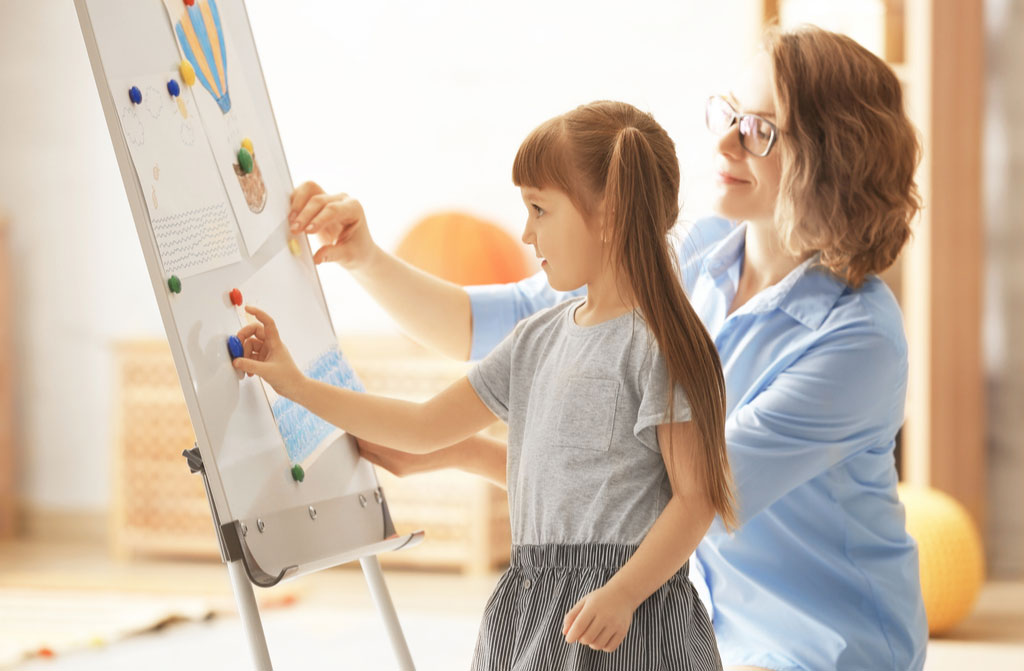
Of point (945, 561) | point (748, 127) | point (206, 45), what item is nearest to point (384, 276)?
point (206, 45)

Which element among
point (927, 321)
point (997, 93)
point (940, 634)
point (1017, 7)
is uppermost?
point (1017, 7)

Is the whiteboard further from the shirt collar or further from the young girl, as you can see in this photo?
the shirt collar

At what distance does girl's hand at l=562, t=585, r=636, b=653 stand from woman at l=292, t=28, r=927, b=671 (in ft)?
1.27

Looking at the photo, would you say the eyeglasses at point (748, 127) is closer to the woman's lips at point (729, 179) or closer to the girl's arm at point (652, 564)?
the woman's lips at point (729, 179)

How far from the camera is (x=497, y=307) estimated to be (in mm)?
1526

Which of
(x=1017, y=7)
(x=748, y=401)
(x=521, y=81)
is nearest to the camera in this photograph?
(x=748, y=401)

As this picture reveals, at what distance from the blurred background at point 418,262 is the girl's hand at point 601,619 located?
1.41 metres

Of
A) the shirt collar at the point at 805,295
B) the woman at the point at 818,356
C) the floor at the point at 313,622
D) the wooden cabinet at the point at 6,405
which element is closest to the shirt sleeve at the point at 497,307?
the woman at the point at 818,356

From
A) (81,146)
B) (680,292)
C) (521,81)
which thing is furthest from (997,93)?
(81,146)

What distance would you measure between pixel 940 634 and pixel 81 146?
283cm

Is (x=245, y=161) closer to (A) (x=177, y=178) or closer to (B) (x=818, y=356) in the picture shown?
(A) (x=177, y=178)

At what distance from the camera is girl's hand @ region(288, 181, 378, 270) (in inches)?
52.0

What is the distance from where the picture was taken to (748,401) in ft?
4.39

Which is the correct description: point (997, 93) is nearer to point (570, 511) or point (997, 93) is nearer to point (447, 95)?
point (447, 95)
